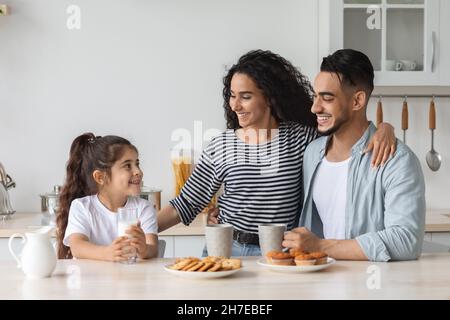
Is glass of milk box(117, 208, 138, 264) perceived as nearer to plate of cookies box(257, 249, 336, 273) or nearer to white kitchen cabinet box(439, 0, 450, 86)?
plate of cookies box(257, 249, 336, 273)

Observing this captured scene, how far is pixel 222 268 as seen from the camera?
1.86 meters

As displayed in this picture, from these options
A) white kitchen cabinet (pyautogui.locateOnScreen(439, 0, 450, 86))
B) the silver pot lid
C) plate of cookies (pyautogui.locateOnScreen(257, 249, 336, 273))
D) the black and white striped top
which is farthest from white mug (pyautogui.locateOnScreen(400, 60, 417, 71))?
plate of cookies (pyautogui.locateOnScreen(257, 249, 336, 273))

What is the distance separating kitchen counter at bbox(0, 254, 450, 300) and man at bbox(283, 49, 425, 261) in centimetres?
7

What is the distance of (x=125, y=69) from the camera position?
3.86 meters

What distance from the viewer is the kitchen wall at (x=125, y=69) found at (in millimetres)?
3820

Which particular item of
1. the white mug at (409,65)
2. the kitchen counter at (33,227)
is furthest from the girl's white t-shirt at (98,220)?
the white mug at (409,65)

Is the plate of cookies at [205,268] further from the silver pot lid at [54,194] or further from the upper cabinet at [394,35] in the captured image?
the upper cabinet at [394,35]

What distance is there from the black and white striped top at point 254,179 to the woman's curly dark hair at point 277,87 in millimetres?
52

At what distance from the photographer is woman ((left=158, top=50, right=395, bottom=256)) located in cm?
247

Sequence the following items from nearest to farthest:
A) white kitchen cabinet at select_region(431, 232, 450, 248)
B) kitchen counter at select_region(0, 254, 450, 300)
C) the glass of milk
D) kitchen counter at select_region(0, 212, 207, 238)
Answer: kitchen counter at select_region(0, 254, 450, 300) < the glass of milk < kitchen counter at select_region(0, 212, 207, 238) < white kitchen cabinet at select_region(431, 232, 450, 248)

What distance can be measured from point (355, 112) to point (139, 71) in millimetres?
1745
